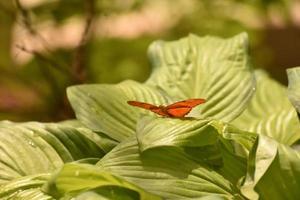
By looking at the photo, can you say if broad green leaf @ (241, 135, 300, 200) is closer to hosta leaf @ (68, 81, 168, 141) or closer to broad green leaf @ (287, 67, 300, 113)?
broad green leaf @ (287, 67, 300, 113)

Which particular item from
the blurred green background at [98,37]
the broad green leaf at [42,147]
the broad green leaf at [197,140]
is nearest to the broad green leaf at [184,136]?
the broad green leaf at [197,140]

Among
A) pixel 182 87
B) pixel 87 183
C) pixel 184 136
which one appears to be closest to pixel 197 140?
pixel 184 136

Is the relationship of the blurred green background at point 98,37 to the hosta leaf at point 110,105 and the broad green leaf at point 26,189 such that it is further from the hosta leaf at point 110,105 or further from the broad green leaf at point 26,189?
the broad green leaf at point 26,189

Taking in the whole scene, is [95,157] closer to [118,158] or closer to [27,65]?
[118,158]

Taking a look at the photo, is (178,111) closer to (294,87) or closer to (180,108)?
(180,108)

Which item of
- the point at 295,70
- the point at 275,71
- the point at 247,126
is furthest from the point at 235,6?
the point at 295,70

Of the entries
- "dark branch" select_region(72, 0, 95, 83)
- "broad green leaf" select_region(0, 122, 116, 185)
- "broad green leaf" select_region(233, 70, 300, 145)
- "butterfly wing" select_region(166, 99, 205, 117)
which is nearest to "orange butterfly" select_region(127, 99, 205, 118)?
"butterfly wing" select_region(166, 99, 205, 117)
